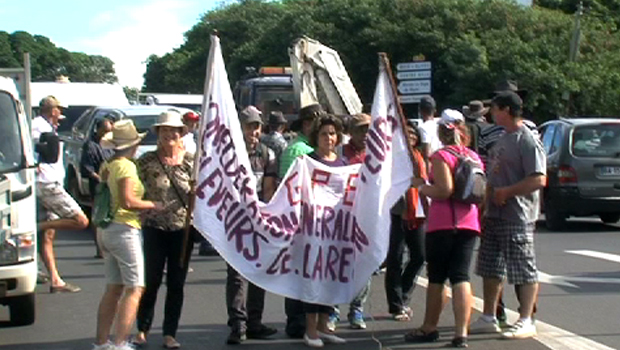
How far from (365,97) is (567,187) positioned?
2573 centimetres

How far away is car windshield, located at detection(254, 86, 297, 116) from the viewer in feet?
66.3

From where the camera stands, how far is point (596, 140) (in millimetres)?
17531

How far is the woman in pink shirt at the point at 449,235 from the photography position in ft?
27.8

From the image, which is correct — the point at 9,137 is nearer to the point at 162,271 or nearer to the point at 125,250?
the point at 162,271

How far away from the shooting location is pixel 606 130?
57.6 ft

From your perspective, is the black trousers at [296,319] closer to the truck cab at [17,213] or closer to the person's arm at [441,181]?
the person's arm at [441,181]

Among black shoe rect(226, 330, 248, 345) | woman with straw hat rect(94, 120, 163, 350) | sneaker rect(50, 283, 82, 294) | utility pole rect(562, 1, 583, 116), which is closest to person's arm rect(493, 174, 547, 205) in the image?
black shoe rect(226, 330, 248, 345)

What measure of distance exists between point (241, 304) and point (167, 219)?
994mm

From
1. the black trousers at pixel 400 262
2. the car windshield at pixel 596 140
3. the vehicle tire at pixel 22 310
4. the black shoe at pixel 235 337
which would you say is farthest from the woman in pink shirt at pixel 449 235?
the car windshield at pixel 596 140

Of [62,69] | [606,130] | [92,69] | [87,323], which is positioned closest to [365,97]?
[606,130]

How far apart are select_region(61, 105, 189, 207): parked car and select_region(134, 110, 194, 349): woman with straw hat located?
8.14 meters

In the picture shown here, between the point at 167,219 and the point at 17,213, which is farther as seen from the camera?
the point at 17,213

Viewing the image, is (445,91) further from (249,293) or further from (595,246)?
(249,293)

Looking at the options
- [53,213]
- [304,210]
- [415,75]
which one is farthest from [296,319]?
[415,75]
